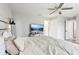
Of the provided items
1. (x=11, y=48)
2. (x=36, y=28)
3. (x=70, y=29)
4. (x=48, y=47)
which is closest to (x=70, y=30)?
(x=70, y=29)

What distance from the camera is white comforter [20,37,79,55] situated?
1715mm

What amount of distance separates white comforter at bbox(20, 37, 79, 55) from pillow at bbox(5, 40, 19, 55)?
0.10 m


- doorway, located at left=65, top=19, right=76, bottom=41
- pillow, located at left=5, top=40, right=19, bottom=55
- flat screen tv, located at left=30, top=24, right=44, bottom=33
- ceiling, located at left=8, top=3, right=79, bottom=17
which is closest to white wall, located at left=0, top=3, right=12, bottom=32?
ceiling, located at left=8, top=3, right=79, bottom=17

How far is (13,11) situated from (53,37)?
78 centimetres

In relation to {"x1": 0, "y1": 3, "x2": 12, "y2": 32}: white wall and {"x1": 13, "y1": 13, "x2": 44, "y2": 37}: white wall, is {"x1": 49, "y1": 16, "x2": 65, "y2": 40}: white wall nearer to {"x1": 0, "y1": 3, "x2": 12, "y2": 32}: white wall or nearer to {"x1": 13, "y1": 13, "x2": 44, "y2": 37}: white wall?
{"x1": 13, "y1": 13, "x2": 44, "y2": 37}: white wall

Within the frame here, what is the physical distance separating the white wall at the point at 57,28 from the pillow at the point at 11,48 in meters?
0.63

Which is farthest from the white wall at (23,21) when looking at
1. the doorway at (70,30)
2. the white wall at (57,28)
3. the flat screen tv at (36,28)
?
the doorway at (70,30)

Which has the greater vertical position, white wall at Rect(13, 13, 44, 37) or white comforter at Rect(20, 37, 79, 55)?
white wall at Rect(13, 13, 44, 37)

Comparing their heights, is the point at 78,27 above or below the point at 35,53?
above

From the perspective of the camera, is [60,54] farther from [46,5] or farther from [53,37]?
[46,5]

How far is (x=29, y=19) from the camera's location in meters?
1.80

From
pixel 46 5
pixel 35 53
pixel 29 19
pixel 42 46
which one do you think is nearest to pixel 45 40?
pixel 42 46

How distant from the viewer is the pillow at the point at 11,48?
5.65 ft

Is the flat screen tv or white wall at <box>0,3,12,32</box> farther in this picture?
the flat screen tv
